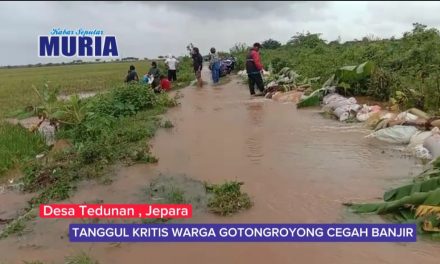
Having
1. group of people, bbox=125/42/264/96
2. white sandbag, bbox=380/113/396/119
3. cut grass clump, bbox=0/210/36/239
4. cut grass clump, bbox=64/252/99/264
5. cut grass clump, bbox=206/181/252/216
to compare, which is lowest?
cut grass clump, bbox=0/210/36/239

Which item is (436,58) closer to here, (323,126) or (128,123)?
(323,126)

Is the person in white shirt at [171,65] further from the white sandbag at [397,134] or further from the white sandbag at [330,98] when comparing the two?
the white sandbag at [397,134]

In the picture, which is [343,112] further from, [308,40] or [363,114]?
[308,40]

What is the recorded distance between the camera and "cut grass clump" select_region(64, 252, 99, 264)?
3.86 m

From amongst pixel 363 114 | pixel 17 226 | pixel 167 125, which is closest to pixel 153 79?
pixel 167 125

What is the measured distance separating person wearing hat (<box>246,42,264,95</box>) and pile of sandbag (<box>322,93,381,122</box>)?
3.53 metres

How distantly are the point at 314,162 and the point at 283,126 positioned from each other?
9.10 feet

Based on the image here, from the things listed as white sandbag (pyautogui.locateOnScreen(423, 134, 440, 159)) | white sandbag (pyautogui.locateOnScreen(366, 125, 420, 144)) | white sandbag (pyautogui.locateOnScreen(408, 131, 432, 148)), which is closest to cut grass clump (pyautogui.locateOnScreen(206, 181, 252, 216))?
white sandbag (pyautogui.locateOnScreen(423, 134, 440, 159))

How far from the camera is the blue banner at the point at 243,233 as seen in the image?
4.13m

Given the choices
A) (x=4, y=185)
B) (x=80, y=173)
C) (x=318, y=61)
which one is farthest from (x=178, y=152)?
(x=318, y=61)

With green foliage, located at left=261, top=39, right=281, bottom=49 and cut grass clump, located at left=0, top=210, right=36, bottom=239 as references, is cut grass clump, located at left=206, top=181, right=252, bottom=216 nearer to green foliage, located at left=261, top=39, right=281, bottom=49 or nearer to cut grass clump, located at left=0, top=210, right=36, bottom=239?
cut grass clump, located at left=0, top=210, right=36, bottom=239

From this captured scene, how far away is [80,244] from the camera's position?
436 centimetres

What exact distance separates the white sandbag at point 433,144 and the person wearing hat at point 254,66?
782 centimetres

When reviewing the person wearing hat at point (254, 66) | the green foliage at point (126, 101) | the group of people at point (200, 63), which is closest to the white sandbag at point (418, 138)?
the green foliage at point (126, 101)
